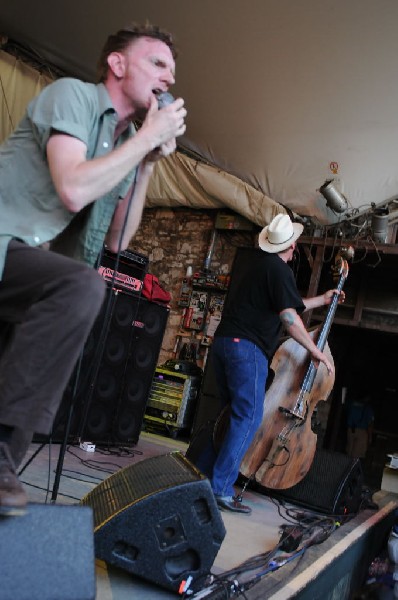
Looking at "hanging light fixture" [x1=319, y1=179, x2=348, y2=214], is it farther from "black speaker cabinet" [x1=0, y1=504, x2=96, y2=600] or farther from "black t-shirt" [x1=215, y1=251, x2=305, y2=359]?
"black speaker cabinet" [x1=0, y1=504, x2=96, y2=600]

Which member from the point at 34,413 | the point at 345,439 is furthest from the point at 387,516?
the point at 345,439

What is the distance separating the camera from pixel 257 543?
2348 millimetres

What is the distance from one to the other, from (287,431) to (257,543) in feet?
3.45

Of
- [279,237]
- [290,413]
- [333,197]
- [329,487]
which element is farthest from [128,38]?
[333,197]

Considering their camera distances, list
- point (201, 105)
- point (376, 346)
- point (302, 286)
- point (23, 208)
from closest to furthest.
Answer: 1. point (23, 208)
2. point (201, 105)
3. point (302, 286)
4. point (376, 346)

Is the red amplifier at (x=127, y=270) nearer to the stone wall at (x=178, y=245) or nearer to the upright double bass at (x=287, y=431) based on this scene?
the upright double bass at (x=287, y=431)

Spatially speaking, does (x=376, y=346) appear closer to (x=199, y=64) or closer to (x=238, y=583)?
(x=199, y=64)

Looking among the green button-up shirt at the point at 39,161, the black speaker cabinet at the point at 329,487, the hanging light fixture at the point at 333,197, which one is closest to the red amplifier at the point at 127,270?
the black speaker cabinet at the point at 329,487

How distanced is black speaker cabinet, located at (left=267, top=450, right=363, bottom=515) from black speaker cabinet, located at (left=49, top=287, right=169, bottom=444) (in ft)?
4.15

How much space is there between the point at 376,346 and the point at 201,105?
193 inches

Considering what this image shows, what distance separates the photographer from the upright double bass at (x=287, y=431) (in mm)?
3336

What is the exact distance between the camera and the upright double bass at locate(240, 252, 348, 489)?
3.34m

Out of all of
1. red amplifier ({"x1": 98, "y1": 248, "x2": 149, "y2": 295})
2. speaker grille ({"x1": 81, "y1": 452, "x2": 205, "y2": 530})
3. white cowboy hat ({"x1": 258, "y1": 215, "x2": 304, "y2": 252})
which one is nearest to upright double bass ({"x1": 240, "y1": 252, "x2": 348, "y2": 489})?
white cowboy hat ({"x1": 258, "y1": 215, "x2": 304, "y2": 252})

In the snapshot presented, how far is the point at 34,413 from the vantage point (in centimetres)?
117
